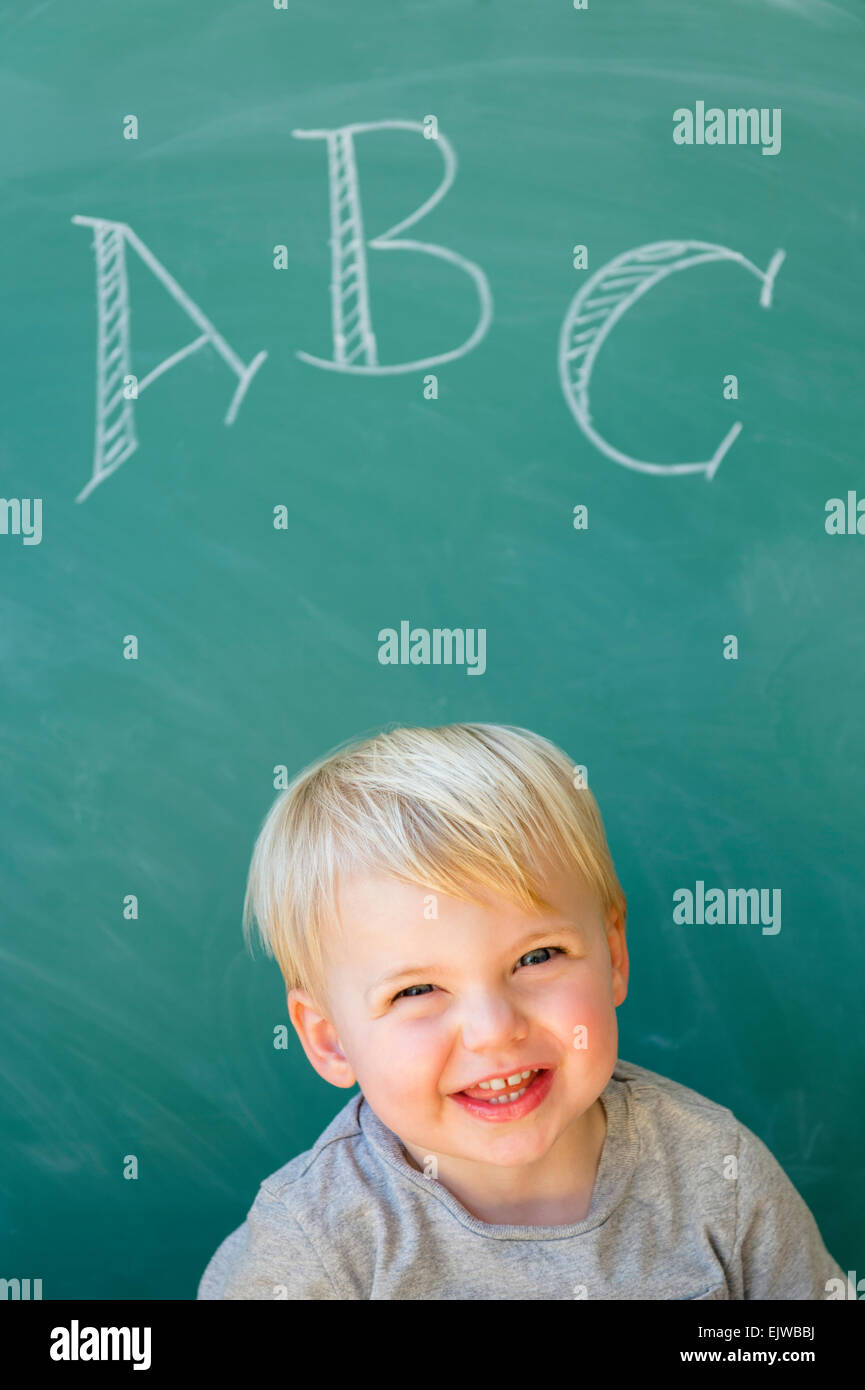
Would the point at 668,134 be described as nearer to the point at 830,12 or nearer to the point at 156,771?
the point at 830,12

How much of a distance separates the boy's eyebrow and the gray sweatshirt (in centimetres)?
21

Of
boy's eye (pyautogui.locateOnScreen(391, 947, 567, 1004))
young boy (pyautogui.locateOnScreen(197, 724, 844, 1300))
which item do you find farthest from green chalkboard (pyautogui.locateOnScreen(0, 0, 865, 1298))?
boy's eye (pyautogui.locateOnScreen(391, 947, 567, 1004))

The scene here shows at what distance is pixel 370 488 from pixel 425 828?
2.01ft

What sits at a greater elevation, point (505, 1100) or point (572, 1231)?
point (505, 1100)

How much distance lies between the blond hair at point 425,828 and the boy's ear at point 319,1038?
17mm

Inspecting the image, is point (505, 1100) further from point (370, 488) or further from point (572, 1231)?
point (370, 488)

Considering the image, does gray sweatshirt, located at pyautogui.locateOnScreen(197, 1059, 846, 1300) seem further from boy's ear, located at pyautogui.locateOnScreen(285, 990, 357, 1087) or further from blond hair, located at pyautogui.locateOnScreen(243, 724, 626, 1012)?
blond hair, located at pyautogui.locateOnScreen(243, 724, 626, 1012)

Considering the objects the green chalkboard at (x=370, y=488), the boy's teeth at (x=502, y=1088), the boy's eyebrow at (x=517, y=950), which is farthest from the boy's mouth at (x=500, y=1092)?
the green chalkboard at (x=370, y=488)

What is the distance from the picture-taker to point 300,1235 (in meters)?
1.09

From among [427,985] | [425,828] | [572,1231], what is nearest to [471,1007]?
[427,985]

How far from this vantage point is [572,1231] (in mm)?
1105

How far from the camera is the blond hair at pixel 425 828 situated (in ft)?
3.46
